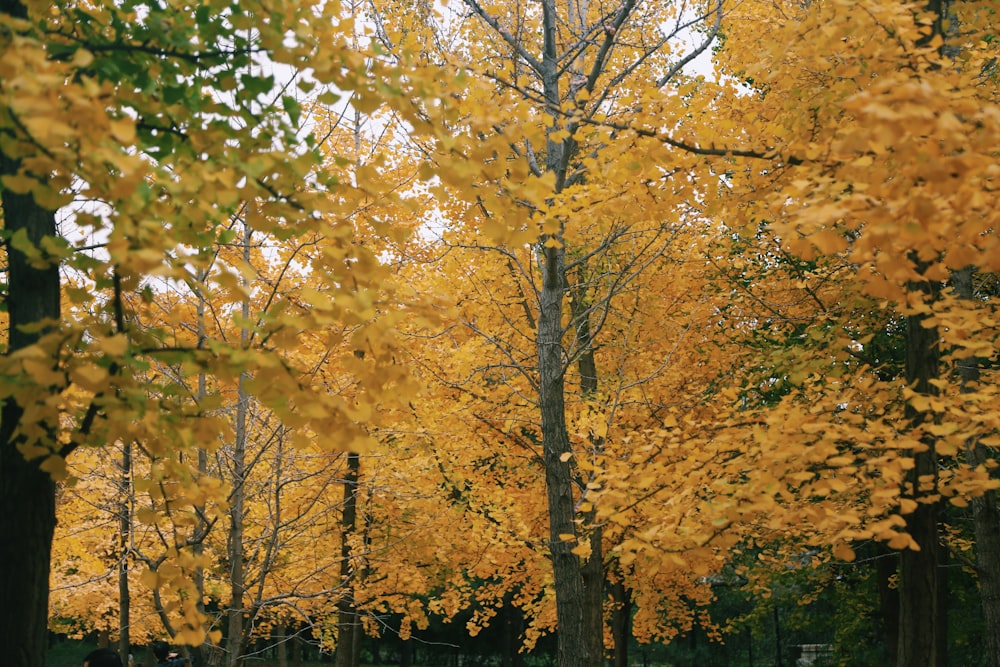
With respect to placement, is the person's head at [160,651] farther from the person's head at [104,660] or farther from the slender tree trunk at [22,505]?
the slender tree trunk at [22,505]

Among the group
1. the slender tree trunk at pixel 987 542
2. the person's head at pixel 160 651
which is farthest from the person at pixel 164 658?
the slender tree trunk at pixel 987 542

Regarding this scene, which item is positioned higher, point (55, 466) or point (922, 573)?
point (55, 466)

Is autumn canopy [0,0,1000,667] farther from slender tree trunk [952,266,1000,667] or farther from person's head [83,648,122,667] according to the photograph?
person's head [83,648,122,667]

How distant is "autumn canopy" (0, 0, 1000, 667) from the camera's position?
9.37 feet

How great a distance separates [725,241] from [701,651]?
23710 millimetres

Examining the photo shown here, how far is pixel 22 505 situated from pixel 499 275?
7.00 metres

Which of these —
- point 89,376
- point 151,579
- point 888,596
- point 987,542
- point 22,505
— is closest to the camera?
point 89,376

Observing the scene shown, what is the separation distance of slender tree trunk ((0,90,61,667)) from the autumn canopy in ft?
0.04

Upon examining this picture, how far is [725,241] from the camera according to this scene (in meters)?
9.73

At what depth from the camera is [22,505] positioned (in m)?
3.34

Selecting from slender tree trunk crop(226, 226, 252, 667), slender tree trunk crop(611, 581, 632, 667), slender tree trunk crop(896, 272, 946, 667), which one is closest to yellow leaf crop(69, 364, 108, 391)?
slender tree trunk crop(226, 226, 252, 667)

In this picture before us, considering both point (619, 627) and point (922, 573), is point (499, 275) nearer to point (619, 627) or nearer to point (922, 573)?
point (922, 573)

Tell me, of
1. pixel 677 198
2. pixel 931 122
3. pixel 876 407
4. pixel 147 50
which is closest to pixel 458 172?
pixel 147 50

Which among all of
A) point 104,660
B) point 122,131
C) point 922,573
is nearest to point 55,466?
point 122,131
